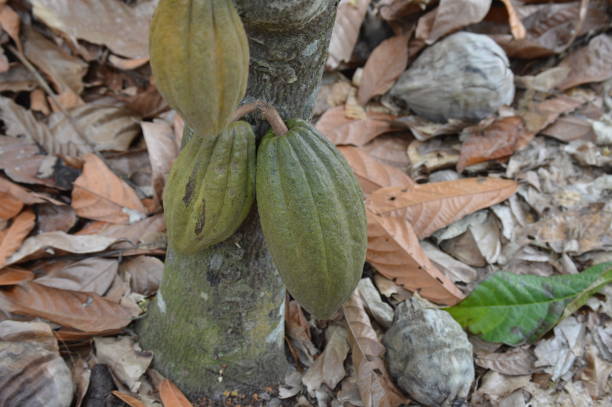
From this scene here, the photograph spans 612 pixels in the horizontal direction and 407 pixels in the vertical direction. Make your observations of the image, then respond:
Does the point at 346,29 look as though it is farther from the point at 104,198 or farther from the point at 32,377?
the point at 32,377

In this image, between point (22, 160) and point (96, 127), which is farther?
point (96, 127)

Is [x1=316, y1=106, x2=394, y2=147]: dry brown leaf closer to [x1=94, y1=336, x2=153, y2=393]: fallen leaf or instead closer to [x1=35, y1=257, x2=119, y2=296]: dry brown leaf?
[x1=35, y1=257, x2=119, y2=296]: dry brown leaf

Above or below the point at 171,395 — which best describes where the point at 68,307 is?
above

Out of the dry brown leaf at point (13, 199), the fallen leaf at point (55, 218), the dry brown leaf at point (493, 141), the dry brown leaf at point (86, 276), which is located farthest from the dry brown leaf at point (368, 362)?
the dry brown leaf at point (13, 199)

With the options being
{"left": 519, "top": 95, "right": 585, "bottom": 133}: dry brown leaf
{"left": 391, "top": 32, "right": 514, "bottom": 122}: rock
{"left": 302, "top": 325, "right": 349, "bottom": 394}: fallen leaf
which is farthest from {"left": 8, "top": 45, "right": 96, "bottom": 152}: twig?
{"left": 519, "top": 95, "right": 585, "bottom": 133}: dry brown leaf

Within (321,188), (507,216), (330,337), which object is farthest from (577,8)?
(321,188)

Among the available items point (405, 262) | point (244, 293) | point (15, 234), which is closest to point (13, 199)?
point (15, 234)
